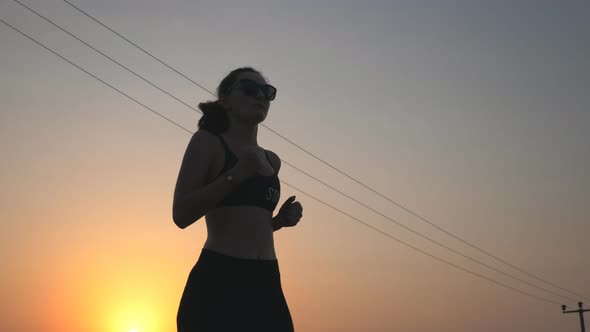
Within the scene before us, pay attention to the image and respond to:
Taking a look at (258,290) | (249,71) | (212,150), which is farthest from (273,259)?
(249,71)

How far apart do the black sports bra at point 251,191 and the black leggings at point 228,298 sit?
33cm

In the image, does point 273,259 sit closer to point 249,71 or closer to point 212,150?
point 212,150

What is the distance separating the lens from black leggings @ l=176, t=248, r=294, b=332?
3799 mm

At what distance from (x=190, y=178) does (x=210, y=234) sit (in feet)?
1.22

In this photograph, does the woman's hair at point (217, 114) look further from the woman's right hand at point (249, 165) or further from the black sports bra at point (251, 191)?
the woman's right hand at point (249, 165)

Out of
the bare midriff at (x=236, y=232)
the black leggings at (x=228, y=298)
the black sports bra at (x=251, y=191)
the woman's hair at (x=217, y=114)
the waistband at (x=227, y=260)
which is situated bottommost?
the black leggings at (x=228, y=298)

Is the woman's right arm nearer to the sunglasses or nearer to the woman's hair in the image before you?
the woman's hair

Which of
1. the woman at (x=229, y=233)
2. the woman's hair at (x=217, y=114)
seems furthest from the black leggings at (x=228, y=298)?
the woman's hair at (x=217, y=114)

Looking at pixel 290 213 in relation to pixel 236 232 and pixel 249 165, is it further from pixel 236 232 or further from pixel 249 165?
pixel 249 165

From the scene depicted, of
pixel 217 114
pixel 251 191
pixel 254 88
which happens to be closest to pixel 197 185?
pixel 251 191

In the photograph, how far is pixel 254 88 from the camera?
4.42 metres

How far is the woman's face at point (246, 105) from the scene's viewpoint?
434 cm

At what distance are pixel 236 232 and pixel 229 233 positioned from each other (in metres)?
0.04

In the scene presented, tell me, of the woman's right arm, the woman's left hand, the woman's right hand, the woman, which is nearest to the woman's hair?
the woman
